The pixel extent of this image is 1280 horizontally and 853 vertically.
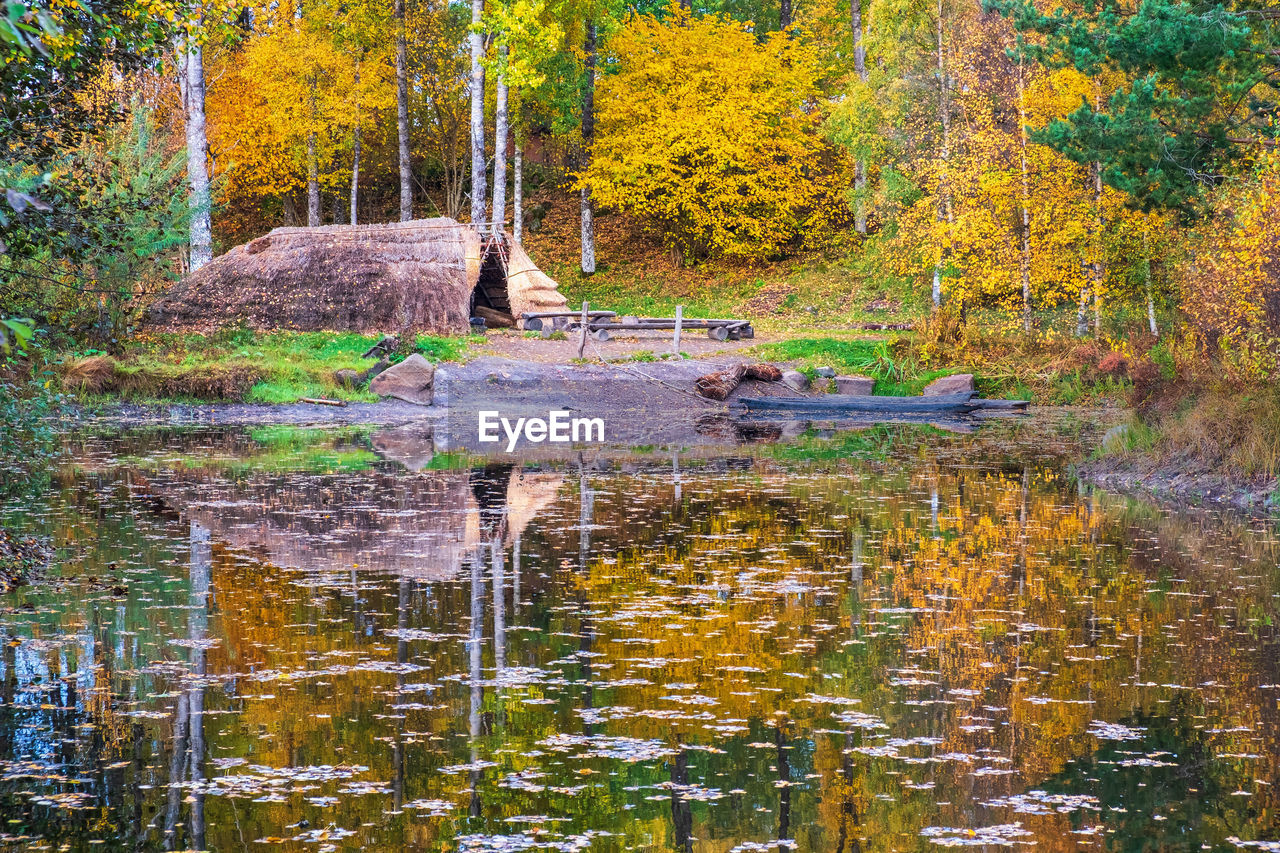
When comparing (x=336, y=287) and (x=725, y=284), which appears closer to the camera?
(x=336, y=287)

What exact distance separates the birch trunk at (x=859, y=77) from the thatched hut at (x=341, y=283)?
1098 centimetres

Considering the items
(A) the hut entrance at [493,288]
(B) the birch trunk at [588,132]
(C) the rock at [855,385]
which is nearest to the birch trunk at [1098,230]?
(C) the rock at [855,385]

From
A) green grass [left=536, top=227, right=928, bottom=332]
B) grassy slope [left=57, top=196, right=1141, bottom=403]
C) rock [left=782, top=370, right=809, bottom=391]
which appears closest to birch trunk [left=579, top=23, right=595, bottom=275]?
green grass [left=536, top=227, right=928, bottom=332]

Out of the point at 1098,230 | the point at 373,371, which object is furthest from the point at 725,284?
the point at 373,371

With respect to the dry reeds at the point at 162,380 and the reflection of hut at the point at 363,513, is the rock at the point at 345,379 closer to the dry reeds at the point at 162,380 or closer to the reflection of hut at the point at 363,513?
the dry reeds at the point at 162,380

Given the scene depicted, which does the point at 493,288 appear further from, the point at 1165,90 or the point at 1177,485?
the point at 1177,485

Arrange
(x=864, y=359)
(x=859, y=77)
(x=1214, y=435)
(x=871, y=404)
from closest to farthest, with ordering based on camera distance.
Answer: (x=1214, y=435), (x=871, y=404), (x=864, y=359), (x=859, y=77)

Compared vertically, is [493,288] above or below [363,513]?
above

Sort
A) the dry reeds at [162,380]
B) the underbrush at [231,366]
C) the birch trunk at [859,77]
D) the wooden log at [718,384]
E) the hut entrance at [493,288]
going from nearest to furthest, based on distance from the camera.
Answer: the dry reeds at [162,380] < the underbrush at [231,366] < the wooden log at [718,384] < the hut entrance at [493,288] < the birch trunk at [859,77]

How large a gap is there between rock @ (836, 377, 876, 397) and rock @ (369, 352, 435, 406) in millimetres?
8444

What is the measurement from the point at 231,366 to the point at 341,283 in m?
4.57

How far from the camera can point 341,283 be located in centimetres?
2886

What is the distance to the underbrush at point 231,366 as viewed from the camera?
23.9m

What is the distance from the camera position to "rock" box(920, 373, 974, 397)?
26.7 metres
